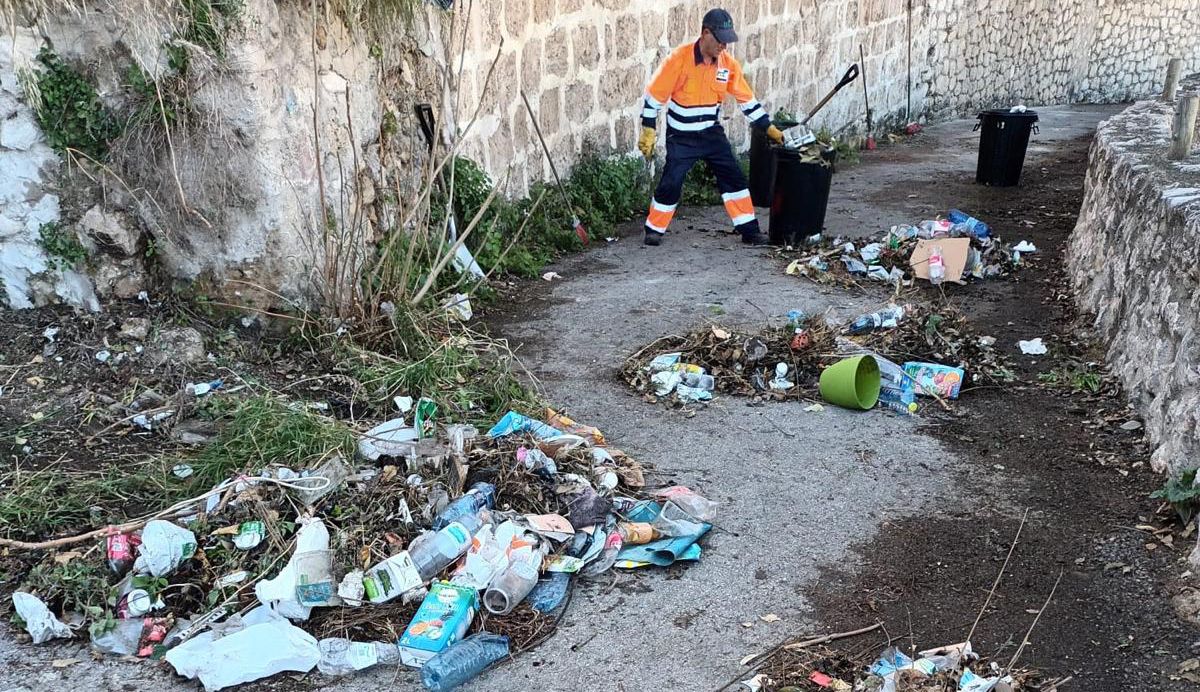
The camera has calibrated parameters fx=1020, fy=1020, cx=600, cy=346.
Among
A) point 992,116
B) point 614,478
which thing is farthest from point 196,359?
point 992,116

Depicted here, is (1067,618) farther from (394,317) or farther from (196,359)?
(196,359)

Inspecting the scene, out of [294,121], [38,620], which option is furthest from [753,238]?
[38,620]

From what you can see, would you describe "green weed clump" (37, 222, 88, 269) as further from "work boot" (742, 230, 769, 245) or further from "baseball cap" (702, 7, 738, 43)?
"work boot" (742, 230, 769, 245)

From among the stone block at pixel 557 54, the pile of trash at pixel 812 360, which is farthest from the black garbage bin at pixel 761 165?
the pile of trash at pixel 812 360

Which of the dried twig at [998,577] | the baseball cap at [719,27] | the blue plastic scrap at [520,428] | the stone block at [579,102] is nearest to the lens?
the dried twig at [998,577]

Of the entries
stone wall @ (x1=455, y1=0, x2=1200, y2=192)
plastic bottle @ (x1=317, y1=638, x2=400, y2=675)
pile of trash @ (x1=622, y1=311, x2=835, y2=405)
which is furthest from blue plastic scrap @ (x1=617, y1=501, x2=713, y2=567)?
stone wall @ (x1=455, y1=0, x2=1200, y2=192)

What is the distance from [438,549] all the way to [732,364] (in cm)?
230

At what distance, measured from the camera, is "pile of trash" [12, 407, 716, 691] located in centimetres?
312

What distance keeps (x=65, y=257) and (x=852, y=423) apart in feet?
12.7

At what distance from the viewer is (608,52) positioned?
845 centimetres

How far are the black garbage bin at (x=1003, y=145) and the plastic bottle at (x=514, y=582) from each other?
788 centimetres

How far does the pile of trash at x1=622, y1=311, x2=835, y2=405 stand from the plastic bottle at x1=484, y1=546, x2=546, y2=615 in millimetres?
1688

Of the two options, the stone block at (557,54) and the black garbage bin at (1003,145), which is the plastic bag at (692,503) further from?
the black garbage bin at (1003,145)

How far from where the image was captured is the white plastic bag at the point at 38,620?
125 inches
